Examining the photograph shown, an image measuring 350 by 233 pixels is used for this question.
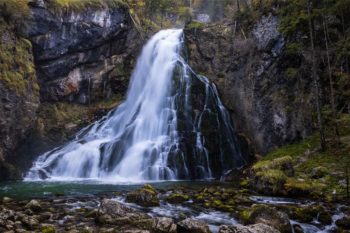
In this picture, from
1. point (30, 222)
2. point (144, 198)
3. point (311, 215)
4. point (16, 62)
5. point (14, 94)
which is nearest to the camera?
point (30, 222)

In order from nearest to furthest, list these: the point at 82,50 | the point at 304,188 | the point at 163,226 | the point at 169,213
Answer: the point at 163,226, the point at 169,213, the point at 304,188, the point at 82,50

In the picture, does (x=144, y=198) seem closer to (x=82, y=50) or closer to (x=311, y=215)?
(x=311, y=215)

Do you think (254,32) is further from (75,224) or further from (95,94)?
(75,224)

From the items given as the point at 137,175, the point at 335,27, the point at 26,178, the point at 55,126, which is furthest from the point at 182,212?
the point at 55,126

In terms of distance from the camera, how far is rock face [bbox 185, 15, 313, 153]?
24672 mm

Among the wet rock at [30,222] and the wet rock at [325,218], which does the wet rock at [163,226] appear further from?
the wet rock at [325,218]

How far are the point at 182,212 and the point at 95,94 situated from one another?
2281 centimetres

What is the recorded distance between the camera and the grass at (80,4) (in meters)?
30.1

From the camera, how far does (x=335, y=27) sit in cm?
2430

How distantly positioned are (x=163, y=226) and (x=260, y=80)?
2007cm

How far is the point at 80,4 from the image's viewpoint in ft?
104

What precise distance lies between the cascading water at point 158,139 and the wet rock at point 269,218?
503 inches

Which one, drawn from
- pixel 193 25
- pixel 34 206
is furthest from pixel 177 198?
pixel 193 25

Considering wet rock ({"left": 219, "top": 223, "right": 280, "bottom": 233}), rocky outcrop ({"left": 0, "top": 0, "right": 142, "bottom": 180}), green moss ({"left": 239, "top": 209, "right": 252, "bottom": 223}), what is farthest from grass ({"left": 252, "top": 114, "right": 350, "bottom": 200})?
rocky outcrop ({"left": 0, "top": 0, "right": 142, "bottom": 180})
